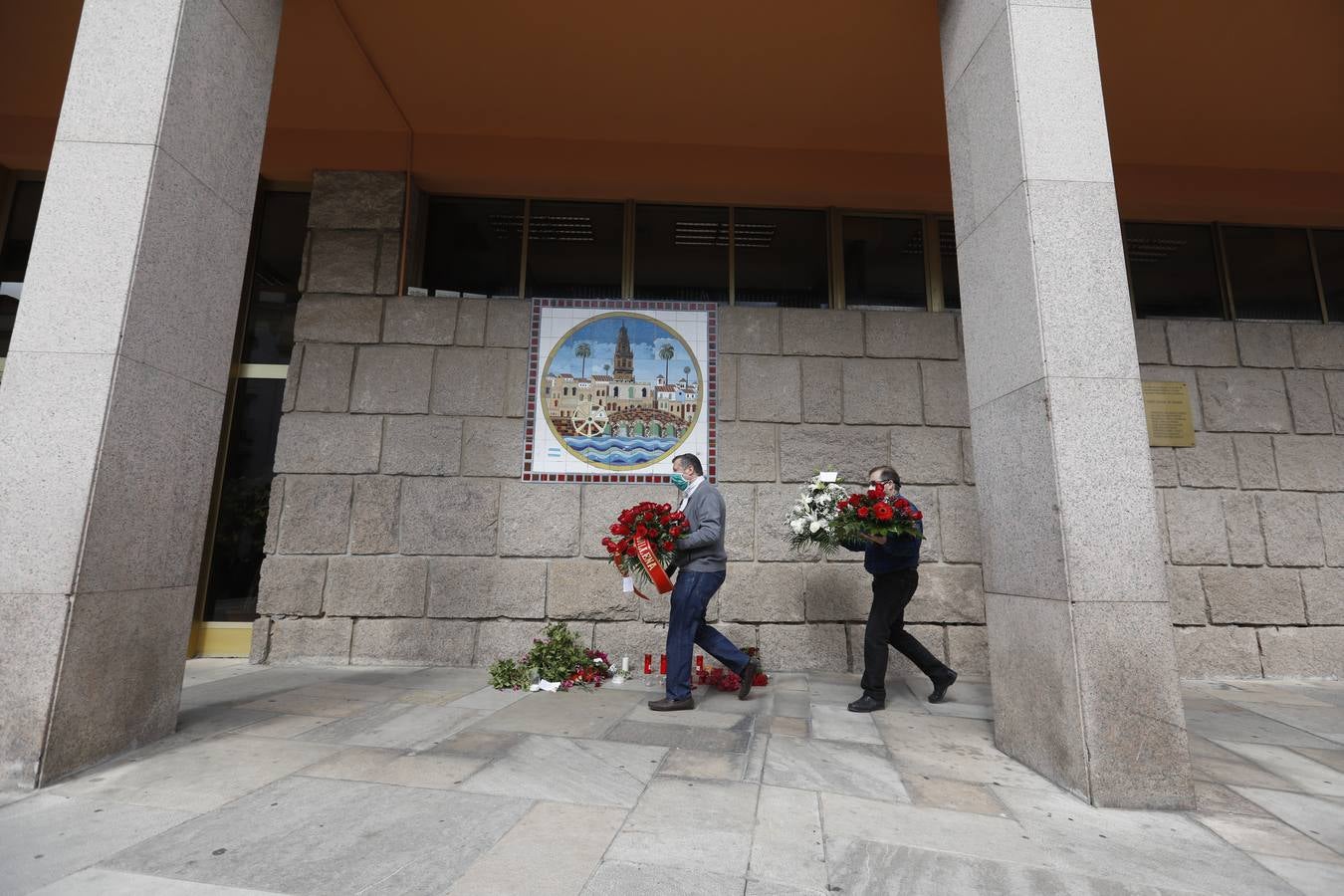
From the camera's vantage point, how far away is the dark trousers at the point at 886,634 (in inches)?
190

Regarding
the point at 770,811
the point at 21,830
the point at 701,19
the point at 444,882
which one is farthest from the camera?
the point at 701,19

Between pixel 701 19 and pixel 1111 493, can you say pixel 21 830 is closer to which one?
pixel 1111 493

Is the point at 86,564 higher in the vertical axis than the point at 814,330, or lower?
lower

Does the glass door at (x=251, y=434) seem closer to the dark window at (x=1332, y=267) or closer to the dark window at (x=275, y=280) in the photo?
the dark window at (x=275, y=280)

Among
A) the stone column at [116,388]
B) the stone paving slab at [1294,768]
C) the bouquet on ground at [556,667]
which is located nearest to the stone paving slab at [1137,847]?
the stone paving slab at [1294,768]

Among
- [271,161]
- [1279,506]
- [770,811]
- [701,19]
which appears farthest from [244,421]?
[1279,506]

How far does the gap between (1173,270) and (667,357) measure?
20.3 ft

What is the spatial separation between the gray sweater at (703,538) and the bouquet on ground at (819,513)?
81 cm

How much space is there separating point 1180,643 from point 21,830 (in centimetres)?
870

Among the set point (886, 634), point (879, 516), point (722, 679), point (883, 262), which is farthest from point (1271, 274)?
point (722, 679)

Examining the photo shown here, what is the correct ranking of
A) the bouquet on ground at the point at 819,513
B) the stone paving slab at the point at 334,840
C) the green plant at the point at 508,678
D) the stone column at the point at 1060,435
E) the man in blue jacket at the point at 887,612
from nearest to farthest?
the stone paving slab at the point at 334,840 → the stone column at the point at 1060,435 → the man in blue jacket at the point at 887,612 → the bouquet on ground at the point at 819,513 → the green plant at the point at 508,678

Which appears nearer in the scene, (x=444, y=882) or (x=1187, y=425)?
(x=444, y=882)

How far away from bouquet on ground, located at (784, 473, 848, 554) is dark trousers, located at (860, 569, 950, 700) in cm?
52

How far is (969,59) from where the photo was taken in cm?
429
